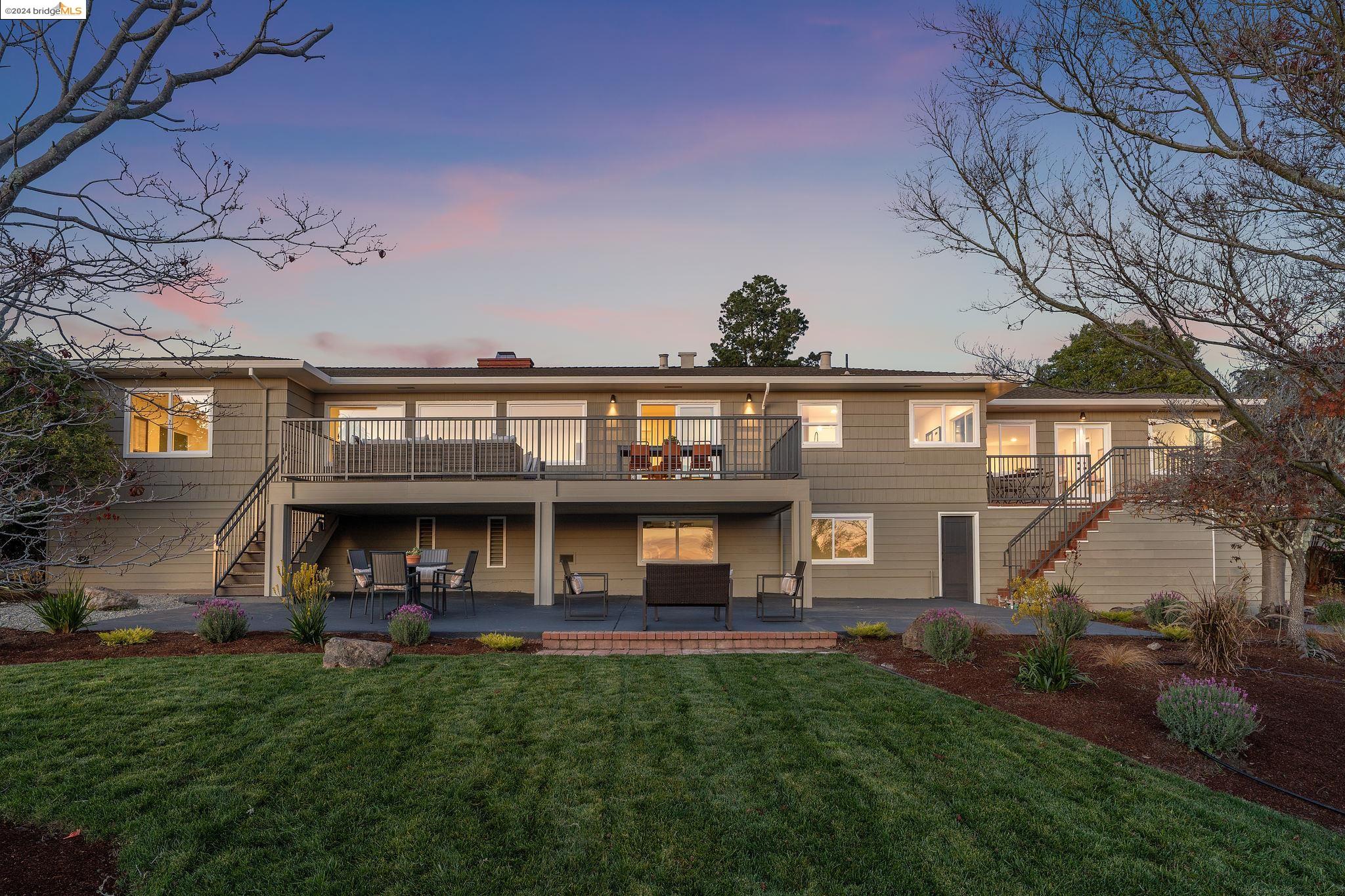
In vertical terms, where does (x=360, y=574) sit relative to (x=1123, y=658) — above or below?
above

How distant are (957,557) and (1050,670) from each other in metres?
9.51

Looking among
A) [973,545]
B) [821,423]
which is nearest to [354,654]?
[821,423]

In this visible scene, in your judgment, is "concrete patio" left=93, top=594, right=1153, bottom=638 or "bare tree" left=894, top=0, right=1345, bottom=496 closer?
"bare tree" left=894, top=0, right=1345, bottom=496

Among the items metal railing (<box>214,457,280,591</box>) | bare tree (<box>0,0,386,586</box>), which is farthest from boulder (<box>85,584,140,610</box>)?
bare tree (<box>0,0,386,586</box>)

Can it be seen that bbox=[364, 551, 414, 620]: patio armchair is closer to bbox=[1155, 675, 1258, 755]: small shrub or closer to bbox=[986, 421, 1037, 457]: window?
bbox=[1155, 675, 1258, 755]: small shrub

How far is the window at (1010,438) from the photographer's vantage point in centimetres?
1778

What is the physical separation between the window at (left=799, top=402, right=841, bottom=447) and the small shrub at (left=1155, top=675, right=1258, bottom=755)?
34.8ft

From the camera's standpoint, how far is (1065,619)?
7.99 m

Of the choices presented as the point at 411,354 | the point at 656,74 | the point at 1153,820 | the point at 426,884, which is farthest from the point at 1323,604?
the point at 411,354

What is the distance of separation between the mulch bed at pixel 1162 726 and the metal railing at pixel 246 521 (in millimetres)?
10976

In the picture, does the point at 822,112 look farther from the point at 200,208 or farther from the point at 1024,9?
the point at 200,208

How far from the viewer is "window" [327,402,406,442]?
14.5 metres

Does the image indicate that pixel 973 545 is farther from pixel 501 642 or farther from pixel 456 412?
pixel 456 412

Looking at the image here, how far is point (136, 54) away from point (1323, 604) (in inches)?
655
